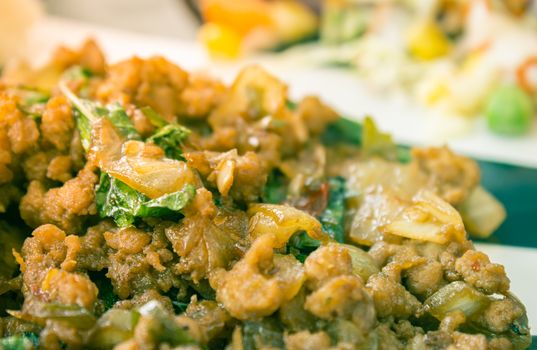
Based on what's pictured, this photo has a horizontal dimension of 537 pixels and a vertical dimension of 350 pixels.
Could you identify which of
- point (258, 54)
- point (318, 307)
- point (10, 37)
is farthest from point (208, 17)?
point (318, 307)

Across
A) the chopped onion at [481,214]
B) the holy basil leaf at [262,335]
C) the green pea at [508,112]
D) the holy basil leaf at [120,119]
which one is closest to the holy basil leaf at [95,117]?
the holy basil leaf at [120,119]

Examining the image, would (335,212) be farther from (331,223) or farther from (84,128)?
(84,128)

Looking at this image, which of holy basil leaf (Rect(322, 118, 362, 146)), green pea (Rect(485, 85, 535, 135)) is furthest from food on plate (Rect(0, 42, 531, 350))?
green pea (Rect(485, 85, 535, 135))

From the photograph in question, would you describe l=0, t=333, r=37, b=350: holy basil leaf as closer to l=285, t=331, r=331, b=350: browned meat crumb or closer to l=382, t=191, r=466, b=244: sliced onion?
l=285, t=331, r=331, b=350: browned meat crumb

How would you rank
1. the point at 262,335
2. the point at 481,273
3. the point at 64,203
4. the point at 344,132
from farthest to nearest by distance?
the point at 344,132 < the point at 64,203 < the point at 481,273 < the point at 262,335

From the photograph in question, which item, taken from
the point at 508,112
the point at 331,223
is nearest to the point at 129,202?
the point at 331,223

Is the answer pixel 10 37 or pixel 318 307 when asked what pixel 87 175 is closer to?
pixel 318 307
